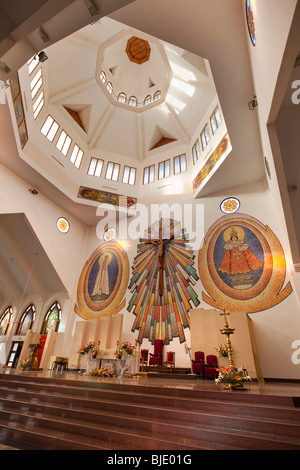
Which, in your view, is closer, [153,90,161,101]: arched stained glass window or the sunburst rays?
the sunburst rays

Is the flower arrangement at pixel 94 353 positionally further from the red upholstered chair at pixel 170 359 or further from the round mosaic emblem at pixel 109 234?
the round mosaic emblem at pixel 109 234

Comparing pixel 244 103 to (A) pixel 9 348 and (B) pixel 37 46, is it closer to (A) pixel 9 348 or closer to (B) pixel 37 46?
(B) pixel 37 46

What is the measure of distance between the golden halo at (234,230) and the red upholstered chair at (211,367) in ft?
14.4

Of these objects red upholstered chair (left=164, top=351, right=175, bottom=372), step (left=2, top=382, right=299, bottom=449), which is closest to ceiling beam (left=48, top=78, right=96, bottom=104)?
red upholstered chair (left=164, top=351, right=175, bottom=372)

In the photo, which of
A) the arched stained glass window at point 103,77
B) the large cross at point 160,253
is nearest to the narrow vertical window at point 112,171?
the arched stained glass window at point 103,77

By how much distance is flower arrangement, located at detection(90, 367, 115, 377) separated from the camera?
270 inches

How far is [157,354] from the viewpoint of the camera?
881 centimetres

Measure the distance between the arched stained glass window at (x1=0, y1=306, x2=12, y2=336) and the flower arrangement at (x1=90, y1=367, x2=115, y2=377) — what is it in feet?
26.5

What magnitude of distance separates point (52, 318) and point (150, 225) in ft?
22.3

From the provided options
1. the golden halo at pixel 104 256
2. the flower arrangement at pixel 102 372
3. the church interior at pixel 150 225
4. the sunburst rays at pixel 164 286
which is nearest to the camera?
the church interior at pixel 150 225

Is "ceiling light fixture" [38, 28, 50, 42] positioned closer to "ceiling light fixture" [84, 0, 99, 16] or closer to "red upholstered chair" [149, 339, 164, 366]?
"ceiling light fixture" [84, 0, 99, 16]

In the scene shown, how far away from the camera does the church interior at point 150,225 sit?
321cm

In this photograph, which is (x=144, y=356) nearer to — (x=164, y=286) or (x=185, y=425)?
(x=164, y=286)

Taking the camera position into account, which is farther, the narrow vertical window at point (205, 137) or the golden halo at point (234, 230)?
the narrow vertical window at point (205, 137)
